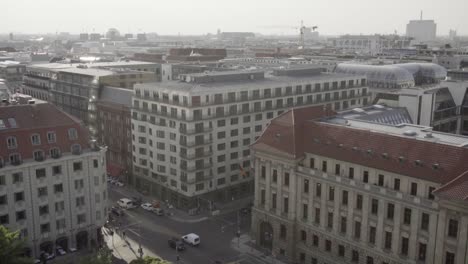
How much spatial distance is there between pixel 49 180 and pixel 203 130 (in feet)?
125

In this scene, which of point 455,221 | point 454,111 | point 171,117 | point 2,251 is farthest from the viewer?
point 454,111

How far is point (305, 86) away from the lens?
5472 inches

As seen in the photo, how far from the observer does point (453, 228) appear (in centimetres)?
7012

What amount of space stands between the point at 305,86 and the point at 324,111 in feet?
133

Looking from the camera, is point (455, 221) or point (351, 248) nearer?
point (455, 221)

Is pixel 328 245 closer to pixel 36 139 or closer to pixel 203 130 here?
pixel 203 130

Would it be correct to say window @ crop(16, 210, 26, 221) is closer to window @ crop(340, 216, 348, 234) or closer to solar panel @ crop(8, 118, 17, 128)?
solar panel @ crop(8, 118, 17, 128)

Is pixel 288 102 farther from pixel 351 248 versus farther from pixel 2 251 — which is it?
pixel 2 251

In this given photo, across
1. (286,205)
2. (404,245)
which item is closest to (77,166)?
(286,205)

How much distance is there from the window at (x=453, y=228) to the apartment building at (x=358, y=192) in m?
0.14

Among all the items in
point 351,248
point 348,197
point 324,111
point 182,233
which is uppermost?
point 324,111

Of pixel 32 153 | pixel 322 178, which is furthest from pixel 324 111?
pixel 32 153

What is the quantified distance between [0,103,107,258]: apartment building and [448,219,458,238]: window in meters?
63.5

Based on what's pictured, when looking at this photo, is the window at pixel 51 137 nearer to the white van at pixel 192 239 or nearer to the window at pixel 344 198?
the white van at pixel 192 239
